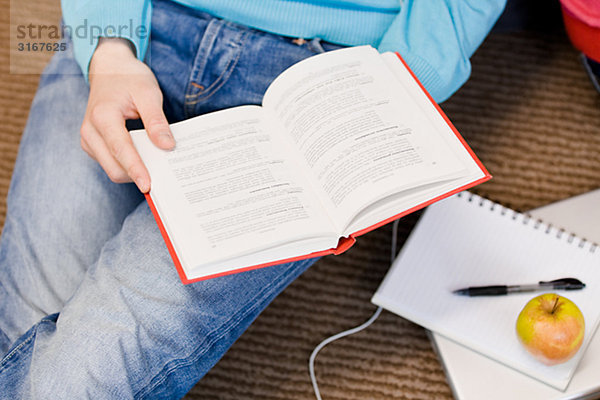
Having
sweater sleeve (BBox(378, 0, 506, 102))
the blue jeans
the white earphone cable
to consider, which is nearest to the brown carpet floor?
the white earphone cable

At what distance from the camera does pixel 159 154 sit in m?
0.62

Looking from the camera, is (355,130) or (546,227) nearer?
(355,130)

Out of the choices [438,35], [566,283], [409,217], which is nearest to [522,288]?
[566,283]

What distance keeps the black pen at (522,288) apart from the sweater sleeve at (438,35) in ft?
0.94

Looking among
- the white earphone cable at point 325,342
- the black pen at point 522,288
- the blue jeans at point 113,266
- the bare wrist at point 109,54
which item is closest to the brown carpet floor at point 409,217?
the white earphone cable at point 325,342

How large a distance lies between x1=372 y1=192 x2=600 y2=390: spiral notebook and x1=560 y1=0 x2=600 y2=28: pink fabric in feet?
0.98

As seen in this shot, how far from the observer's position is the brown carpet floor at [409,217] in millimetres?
905

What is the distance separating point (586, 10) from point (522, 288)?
1.32 feet

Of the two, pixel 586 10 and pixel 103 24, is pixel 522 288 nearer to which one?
pixel 586 10

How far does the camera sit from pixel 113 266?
648 mm

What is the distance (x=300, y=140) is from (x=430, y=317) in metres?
0.37

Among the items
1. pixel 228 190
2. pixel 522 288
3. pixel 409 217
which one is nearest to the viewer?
pixel 228 190

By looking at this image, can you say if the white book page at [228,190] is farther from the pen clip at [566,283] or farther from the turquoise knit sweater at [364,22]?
the pen clip at [566,283]

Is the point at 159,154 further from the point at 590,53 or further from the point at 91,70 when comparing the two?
the point at 590,53
